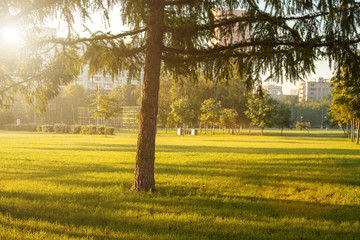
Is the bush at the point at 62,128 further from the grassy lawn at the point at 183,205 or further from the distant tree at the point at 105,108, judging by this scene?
the grassy lawn at the point at 183,205

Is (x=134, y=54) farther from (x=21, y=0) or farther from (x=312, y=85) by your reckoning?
(x=312, y=85)

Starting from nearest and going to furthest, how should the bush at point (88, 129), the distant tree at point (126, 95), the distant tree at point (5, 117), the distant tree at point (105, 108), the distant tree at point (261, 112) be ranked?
the distant tree at point (105, 108) → the bush at point (88, 129) → the distant tree at point (261, 112) → the distant tree at point (5, 117) → the distant tree at point (126, 95)

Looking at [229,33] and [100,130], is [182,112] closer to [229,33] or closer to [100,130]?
[100,130]

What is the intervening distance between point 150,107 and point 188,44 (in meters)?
1.67

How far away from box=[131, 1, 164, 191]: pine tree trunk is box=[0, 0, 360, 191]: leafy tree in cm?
2

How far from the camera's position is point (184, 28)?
20.9 feet

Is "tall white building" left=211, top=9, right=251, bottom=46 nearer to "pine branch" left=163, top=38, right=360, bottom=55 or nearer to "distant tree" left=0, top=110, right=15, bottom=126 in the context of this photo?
"pine branch" left=163, top=38, right=360, bottom=55

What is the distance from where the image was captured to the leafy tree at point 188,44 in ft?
18.9

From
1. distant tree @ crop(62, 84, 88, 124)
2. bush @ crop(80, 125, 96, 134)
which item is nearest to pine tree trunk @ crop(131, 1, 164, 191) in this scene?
bush @ crop(80, 125, 96, 134)

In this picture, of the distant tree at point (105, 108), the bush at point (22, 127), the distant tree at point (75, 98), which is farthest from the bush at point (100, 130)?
the distant tree at point (75, 98)

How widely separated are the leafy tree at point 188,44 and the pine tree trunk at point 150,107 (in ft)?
0.07

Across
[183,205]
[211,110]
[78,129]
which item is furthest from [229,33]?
[78,129]

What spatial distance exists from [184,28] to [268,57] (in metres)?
1.88

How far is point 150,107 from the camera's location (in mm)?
6875
